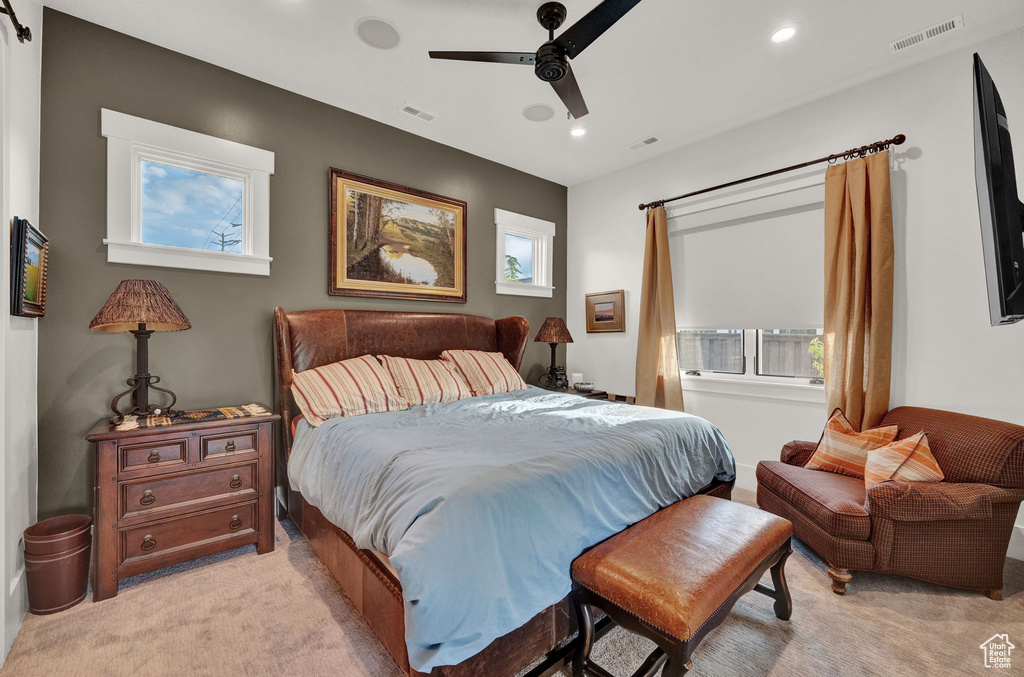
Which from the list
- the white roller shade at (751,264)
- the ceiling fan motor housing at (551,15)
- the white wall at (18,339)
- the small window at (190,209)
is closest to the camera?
the white wall at (18,339)

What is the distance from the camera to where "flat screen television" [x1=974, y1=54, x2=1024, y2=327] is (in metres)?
1.38

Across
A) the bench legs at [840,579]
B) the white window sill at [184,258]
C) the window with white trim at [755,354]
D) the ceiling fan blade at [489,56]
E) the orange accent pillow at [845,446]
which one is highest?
the ceiling fan blade at [489,56]

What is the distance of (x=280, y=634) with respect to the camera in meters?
1.82

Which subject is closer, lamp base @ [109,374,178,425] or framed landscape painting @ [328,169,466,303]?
lamp base @ [109,374,178,425]

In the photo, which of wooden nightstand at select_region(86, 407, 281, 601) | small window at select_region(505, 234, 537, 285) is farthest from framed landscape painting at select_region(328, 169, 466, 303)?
wooden nightstand at select_region(86, 407, 281, 601)

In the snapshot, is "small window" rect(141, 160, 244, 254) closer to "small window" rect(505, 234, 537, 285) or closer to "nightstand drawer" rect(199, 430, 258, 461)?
"nightstand drawer" rect(199, 430, 258, 461)

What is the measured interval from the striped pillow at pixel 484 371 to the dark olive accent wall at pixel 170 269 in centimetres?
66

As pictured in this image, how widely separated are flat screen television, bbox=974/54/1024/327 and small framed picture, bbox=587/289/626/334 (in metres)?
3.04

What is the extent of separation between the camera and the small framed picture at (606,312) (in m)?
4.48

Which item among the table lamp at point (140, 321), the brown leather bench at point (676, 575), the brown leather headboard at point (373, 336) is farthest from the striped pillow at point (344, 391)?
the brown leather bench at point (676, 575)

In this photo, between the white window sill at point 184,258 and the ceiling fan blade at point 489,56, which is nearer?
the ceiling fan blade at point 489,56

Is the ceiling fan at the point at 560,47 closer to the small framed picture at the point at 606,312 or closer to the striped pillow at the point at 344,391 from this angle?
the striped pillow at the point at 344,391

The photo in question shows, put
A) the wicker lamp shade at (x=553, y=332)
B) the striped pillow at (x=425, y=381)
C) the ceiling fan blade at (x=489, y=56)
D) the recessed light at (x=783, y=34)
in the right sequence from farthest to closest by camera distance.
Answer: the wicker lamp shade at (x=553, y=332)
the striped pillow at (x=425, y=381)
the recessed light at (x=783, y=34)
the ceiling fan blade at (x=489, y=56)

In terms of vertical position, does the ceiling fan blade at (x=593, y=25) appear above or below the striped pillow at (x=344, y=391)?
above
